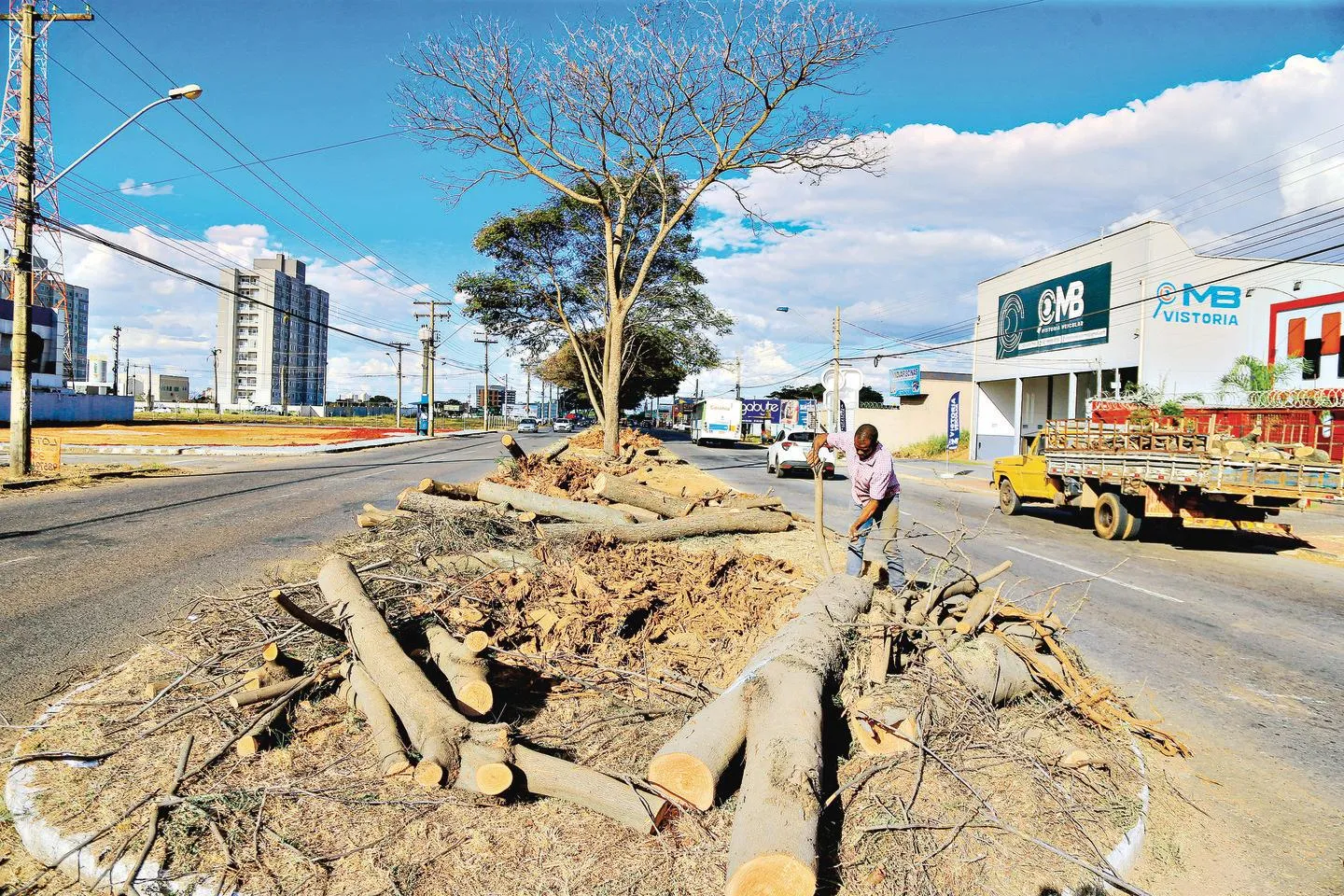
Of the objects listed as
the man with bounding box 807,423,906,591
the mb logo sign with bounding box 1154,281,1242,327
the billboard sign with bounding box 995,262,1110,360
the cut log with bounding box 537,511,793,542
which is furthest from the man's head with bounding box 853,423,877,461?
the billboard sign with bounding box 995,262,1110,360

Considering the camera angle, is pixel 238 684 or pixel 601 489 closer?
pixel 238 684

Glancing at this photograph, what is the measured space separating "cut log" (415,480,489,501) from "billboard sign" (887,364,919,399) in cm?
3995

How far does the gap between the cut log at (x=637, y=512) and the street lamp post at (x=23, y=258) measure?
1244cm

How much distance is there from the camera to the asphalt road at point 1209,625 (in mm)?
4926

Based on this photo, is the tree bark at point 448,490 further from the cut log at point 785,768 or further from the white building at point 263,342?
the white building at point 263,342

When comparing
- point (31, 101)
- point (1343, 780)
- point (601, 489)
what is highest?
point (31, 101)

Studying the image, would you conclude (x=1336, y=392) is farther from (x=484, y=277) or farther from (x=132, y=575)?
(x=132, y=575)

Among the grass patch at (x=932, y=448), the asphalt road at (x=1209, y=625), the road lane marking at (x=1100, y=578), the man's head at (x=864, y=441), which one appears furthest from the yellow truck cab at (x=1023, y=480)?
the grass patch at (x=932, y=448)

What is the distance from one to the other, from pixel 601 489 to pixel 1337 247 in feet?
47.9

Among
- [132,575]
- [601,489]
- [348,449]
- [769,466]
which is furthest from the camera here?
[348,449]

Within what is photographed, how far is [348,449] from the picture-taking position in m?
33.4

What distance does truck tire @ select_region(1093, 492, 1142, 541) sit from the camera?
41.9 feet

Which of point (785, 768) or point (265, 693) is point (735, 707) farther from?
point (265, 693)

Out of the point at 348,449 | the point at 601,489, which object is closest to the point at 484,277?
the point at 348,449
